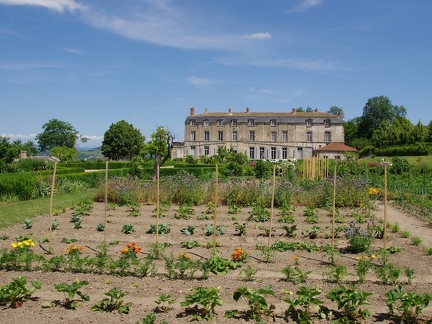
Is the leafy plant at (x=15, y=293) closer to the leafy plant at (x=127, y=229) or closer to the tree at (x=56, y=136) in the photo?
the leafy plant at (x=127, y=229)

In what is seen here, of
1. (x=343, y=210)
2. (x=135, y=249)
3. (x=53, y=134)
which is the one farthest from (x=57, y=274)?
(x=53, y=134)

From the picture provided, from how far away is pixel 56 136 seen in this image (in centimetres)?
6962

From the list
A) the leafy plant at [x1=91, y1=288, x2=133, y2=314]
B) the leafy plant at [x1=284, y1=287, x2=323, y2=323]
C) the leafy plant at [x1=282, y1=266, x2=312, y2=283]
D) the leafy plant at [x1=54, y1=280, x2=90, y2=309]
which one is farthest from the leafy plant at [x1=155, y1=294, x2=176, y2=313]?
the leafy plant at [x1=282, y1=266, x2=312, y2=283]

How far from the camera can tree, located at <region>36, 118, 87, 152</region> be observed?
70000 mm

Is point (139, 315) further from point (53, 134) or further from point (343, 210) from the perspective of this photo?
point (53, 134)

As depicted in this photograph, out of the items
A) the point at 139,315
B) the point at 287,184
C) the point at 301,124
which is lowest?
the point at 139,315

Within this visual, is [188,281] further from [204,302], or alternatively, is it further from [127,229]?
[127,229]

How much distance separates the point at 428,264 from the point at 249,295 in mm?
3520

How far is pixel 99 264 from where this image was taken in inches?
205

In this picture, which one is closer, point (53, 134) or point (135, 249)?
point (135, 249)

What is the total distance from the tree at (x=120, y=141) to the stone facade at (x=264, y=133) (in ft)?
26.8

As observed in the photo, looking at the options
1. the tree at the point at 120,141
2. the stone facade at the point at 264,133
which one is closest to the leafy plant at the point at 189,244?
the stone facade at the point at 264,133

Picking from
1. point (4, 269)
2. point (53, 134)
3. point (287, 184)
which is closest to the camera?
point (4, 269)

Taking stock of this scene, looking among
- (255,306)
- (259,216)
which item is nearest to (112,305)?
(255,306)
